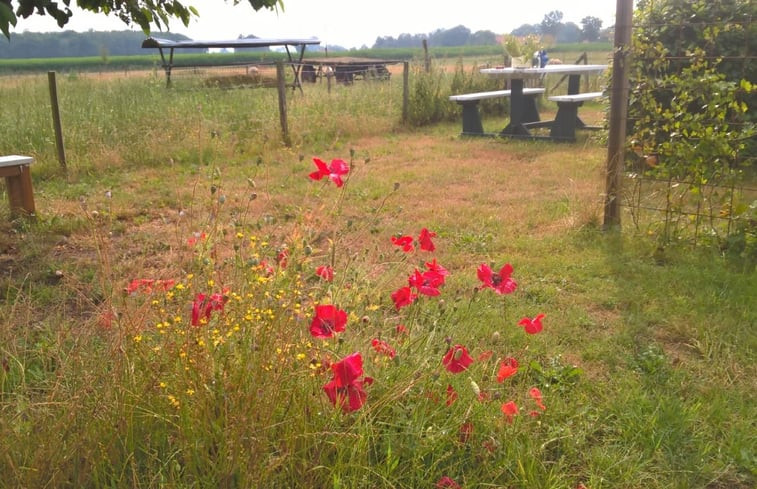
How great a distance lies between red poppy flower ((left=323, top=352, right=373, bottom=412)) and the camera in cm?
153

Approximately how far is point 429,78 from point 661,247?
7.75 metres

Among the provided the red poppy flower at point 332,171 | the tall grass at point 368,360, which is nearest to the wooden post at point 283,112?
the tall grass at point 368,360

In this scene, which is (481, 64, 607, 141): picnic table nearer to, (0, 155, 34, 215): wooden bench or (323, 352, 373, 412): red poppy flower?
(0, 155, 34, 215): wooden bench

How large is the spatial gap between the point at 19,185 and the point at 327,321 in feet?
13.8

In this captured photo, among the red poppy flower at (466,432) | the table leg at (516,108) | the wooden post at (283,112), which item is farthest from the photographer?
the table leg at (516,108)

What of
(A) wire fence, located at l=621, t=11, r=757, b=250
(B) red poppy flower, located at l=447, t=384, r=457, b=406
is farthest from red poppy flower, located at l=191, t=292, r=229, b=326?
(A) wire fence, located at l=621, t=11, r=757, b=250

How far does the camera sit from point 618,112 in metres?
4.34

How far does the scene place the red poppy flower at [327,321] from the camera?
5.54ft

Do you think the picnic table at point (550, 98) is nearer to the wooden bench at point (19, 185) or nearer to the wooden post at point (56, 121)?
the wooden post at point (56, 121)

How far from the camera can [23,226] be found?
4898mm

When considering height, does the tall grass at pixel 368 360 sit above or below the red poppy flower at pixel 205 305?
below

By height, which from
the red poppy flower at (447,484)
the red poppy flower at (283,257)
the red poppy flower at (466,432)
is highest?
the red poppy flower at (283,257)

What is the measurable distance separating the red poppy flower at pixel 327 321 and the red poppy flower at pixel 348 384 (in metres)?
0.13

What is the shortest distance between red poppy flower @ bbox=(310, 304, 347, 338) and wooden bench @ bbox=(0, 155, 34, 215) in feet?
13.6
